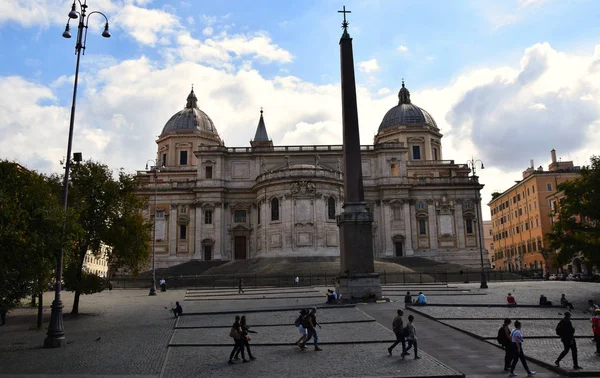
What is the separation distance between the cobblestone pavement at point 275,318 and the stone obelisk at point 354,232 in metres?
2.33

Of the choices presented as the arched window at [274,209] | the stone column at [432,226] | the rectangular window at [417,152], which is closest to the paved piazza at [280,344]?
the arched window at [274,209]

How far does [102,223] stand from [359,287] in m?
13.1

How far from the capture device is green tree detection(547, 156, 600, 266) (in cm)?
2795

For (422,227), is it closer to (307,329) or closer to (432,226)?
(432,226)

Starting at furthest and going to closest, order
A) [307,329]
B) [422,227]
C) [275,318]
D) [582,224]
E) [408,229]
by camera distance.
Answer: [422,227] < [408,229] < [582,224] < [275,318] < [307,329]

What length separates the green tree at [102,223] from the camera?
25.9 metres

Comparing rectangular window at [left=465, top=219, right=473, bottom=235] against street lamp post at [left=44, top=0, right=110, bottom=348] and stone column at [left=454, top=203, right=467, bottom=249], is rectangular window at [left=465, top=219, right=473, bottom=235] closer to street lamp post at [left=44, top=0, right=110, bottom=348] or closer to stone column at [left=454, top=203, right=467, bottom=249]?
stone column at [left=454, top=203, right=467, bottom=249]

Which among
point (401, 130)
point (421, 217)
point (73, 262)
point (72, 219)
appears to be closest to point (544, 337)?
point (72, 219)

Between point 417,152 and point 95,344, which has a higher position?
point 417,152

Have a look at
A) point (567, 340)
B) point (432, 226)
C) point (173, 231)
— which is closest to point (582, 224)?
point (567, 340)

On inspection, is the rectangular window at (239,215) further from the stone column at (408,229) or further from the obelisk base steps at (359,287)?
the obelisk base steps at (359,287)

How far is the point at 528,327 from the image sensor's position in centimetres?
1819

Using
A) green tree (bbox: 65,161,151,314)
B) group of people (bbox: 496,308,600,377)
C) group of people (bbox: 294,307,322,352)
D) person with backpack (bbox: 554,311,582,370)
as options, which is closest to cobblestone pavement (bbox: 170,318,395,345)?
group of people (bbox: 294,307,322,352)

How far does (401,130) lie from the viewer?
240 feet
